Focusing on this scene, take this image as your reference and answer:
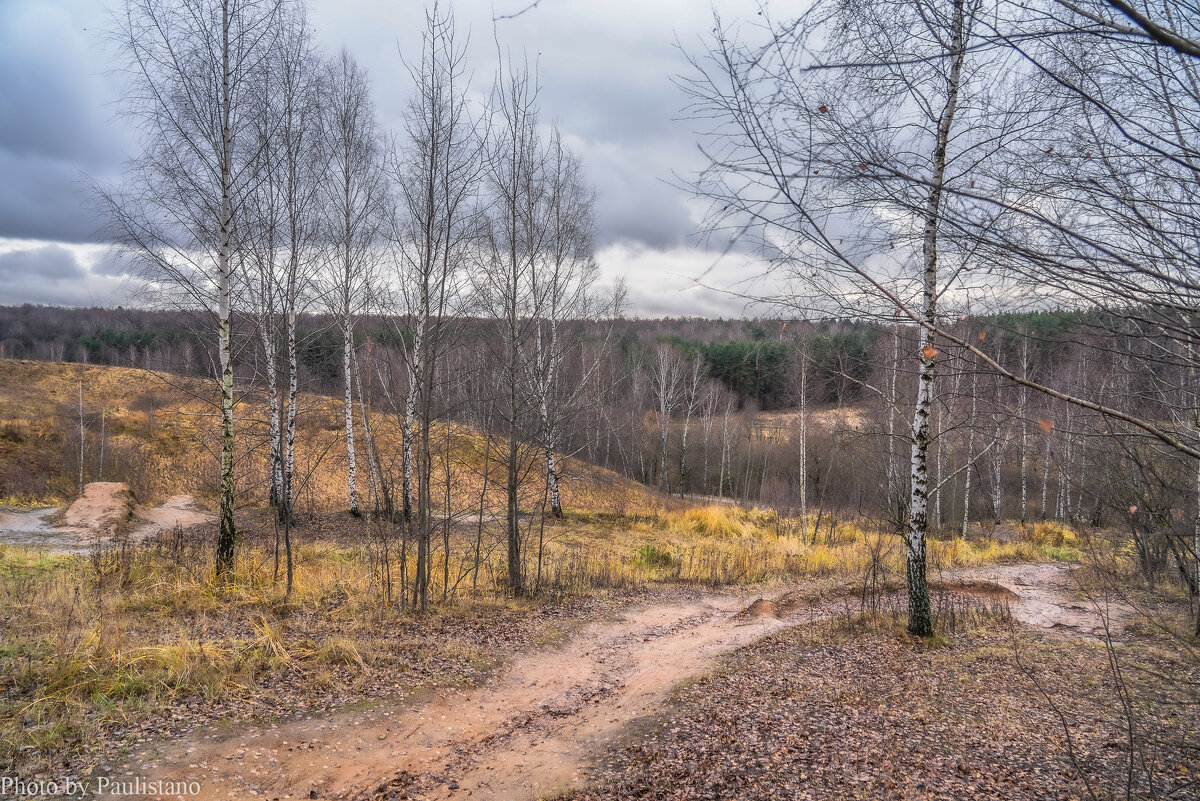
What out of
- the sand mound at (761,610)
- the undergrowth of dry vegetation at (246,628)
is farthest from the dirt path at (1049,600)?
the sand mound at (761,610)

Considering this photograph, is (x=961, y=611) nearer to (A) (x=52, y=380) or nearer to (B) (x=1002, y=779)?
(B) (x=1002, y=779)

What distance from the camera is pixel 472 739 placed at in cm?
509

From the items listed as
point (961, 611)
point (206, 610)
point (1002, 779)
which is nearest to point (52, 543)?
point (206, 610)

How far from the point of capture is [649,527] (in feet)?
63.0

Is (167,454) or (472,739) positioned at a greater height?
(472,739)

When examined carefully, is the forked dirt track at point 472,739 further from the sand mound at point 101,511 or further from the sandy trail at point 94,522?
the sand mound at point 101,511

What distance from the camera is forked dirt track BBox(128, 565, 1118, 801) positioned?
13.7 ft

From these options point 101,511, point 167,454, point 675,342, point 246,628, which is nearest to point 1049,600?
point 246,628

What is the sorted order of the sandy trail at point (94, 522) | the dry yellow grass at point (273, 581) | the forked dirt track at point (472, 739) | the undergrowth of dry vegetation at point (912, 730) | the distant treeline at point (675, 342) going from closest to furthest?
1. the distant treeline at point (675, 342)
2. the undergrowth of dry vegetation at point (912, 730)
3. the forked dirt track at point (472, 739)
4. the dry yellow grass at point (273, 581)
5. the sandy trail at point (94, 522)

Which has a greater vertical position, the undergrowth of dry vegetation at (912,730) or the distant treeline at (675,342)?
the distant treeline at (675,342)

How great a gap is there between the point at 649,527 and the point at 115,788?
1621cm

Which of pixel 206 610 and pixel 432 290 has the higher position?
pixel 432 290

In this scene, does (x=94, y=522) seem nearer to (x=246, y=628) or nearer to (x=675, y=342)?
(x=246, y=628)

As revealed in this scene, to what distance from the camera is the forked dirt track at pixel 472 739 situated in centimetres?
418
